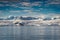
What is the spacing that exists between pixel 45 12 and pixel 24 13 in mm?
766

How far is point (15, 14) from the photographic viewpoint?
10133 millimetres

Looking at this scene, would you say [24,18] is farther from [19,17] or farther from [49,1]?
[49,1]

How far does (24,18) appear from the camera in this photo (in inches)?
396

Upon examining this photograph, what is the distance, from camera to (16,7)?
405 inches

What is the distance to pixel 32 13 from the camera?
1024 centimetres

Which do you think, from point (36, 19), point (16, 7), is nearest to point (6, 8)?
point (16, 7)

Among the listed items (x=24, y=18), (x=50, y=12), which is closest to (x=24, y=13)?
(x=24, y=18)

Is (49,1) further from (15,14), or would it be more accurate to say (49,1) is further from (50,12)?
(15,14)

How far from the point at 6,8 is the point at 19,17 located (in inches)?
23.3

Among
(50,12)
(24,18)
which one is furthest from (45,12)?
(24,18)

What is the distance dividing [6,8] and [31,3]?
2.98 feet

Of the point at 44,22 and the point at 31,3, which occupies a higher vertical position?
the point at 31,3

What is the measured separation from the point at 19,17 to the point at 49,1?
1.20 metres

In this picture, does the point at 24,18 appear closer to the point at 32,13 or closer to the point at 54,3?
the point at 32,13
